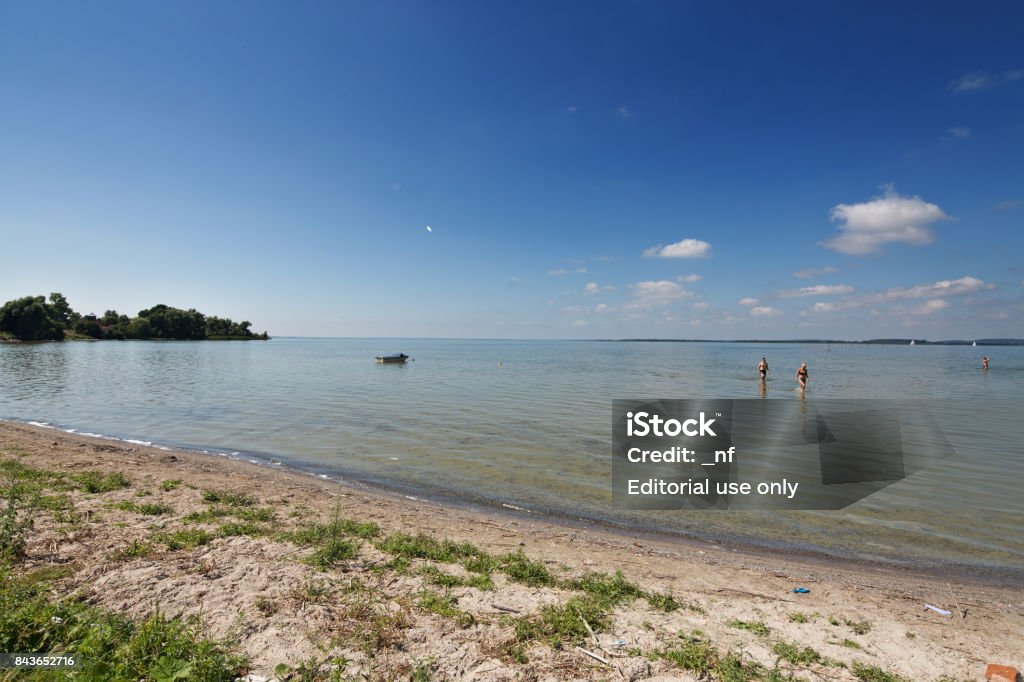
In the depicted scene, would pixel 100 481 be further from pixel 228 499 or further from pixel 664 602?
pixel 664 602

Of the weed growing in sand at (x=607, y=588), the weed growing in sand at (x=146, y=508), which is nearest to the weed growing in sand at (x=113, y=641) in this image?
the weed growing in sand at (x=146, y=508)

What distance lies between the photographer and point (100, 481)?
10297 mm

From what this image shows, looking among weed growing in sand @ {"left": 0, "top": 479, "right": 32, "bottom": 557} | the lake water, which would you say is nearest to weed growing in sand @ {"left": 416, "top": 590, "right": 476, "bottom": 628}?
weed growing in sand @ {"left": 0, "top": 479, "right": 32, "bottom": 557}

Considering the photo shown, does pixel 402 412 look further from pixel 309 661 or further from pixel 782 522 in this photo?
pixel 309 661

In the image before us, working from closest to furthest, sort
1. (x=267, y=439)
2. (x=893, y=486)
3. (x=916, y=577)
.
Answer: (x=916, y=577) → (x=893, y=486) → (x=267, y=439)

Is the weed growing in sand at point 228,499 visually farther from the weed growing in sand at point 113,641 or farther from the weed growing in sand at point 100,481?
the weed growing in sand at point 113,641

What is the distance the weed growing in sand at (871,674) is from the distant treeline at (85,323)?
17536 cm

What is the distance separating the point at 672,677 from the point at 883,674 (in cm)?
224

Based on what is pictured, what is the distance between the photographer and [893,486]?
13.5m

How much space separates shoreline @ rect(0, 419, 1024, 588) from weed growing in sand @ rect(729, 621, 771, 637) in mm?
3971

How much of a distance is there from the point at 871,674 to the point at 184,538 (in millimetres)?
9150

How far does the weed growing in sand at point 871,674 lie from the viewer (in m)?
4.62

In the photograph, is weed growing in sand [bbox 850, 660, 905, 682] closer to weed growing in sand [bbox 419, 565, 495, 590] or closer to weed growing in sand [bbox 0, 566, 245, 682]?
weed growing in sand [bbox 419, 565, 495, 590]

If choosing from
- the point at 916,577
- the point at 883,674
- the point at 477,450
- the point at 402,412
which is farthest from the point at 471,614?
the point at 402,412
